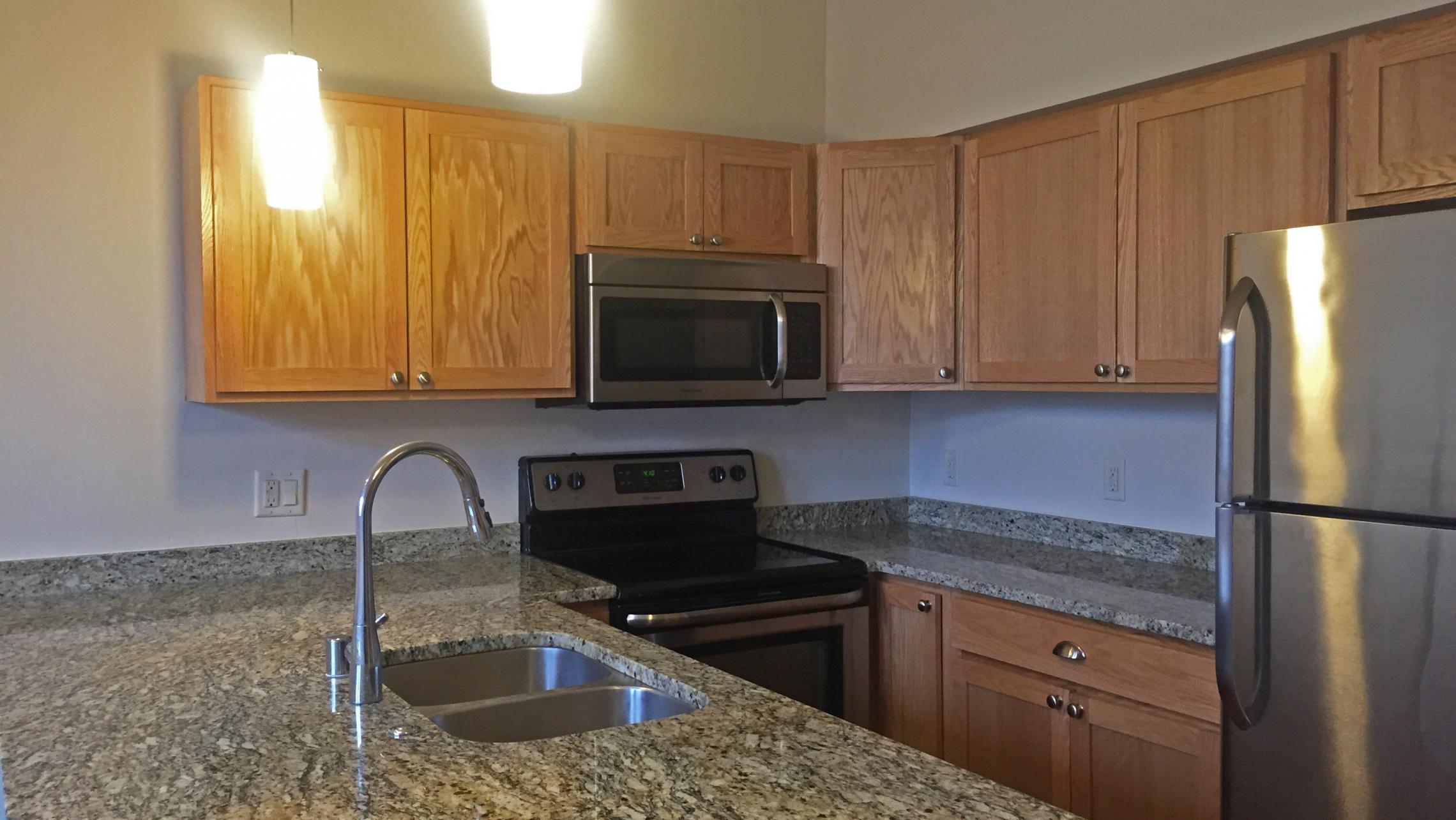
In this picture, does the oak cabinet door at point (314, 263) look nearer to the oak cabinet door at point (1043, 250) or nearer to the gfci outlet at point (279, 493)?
the gfci outlet at point (279, 493)

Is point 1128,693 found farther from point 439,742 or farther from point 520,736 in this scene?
point 439,742

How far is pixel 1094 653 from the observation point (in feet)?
7.73

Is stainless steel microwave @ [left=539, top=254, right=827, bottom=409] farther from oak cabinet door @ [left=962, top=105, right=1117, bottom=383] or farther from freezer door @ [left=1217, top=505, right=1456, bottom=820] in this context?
freezer door @ [left=1217, top=505, right=1456, bottom=820]

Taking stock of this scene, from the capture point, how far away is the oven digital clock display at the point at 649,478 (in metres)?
3.12

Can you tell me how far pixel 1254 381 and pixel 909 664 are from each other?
3.95ft

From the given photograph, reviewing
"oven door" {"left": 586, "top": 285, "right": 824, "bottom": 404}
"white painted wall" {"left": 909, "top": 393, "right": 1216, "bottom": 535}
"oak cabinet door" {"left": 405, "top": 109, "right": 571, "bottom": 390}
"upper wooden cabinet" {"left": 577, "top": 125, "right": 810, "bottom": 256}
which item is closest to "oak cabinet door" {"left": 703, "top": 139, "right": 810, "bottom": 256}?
"upper wooden cabinet" {"left": 577, "top": 125, "right": 810, "bottom": 256}

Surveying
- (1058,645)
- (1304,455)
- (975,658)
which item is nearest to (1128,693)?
(1058,645)

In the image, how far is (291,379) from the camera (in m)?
2.42

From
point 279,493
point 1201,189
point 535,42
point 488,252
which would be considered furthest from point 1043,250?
point 279,493

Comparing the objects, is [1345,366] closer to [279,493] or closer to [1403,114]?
[1403,114]

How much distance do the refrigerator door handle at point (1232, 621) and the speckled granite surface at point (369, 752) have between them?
2.98 feet

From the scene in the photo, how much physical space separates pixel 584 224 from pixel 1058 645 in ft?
5.00

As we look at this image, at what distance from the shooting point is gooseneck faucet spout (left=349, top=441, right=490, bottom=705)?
1590mm

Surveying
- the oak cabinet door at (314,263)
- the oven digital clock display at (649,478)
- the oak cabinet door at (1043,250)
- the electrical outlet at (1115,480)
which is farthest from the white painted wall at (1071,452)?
the oak cabinet door at (314,263)
